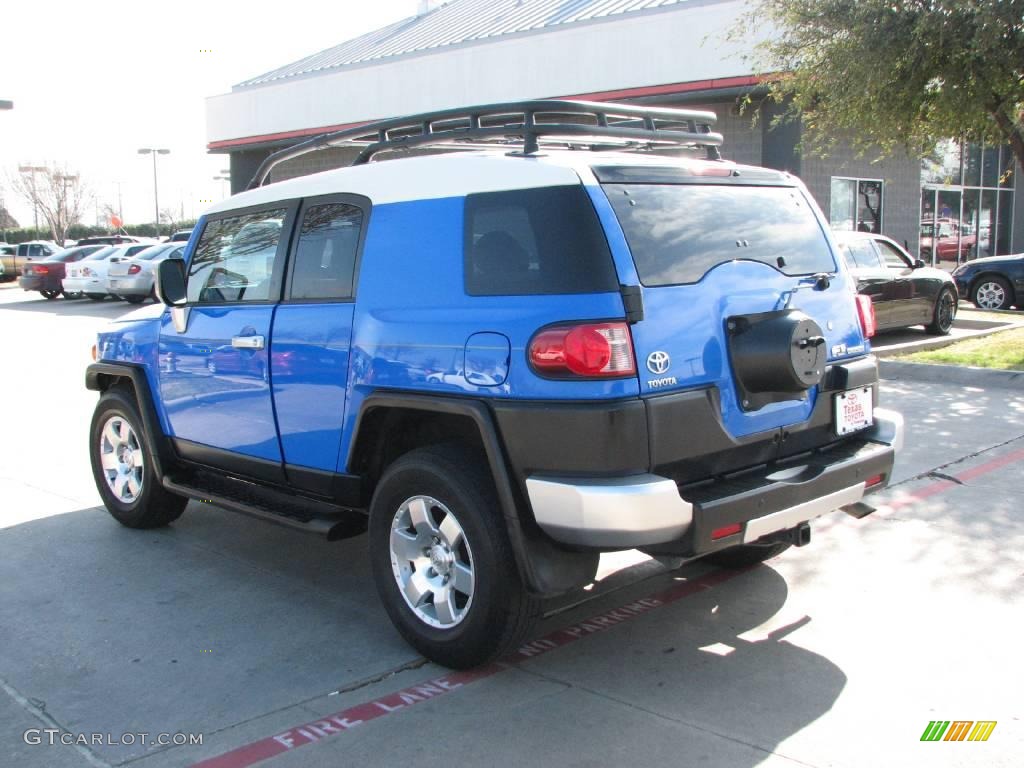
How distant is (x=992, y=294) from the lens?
1789cm

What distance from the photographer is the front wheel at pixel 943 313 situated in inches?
542

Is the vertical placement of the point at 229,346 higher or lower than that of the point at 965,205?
lower

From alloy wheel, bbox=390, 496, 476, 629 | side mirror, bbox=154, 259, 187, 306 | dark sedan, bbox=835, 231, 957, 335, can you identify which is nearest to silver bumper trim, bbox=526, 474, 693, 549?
alloy wheel, bbox=390, 496, 476, 629

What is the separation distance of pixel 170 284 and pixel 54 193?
215 ft

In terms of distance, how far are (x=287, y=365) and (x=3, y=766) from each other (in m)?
2.00

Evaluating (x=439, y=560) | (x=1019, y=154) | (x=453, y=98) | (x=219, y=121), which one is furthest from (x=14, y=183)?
(x=439, y=560)

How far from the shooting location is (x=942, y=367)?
34.9ft

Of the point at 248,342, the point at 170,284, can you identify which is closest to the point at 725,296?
the point at 248,342

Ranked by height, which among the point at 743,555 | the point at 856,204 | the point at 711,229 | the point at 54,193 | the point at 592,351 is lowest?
the point at 743,555

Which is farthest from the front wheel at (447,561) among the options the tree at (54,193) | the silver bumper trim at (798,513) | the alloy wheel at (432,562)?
the tree at (54,193)

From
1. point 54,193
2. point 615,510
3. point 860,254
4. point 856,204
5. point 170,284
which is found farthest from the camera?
point 54,193

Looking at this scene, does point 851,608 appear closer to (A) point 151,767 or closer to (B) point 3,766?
(A) point 151,767

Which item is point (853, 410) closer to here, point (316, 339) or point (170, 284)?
point (316, 339)

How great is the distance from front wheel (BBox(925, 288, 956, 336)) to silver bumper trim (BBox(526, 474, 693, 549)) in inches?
451
